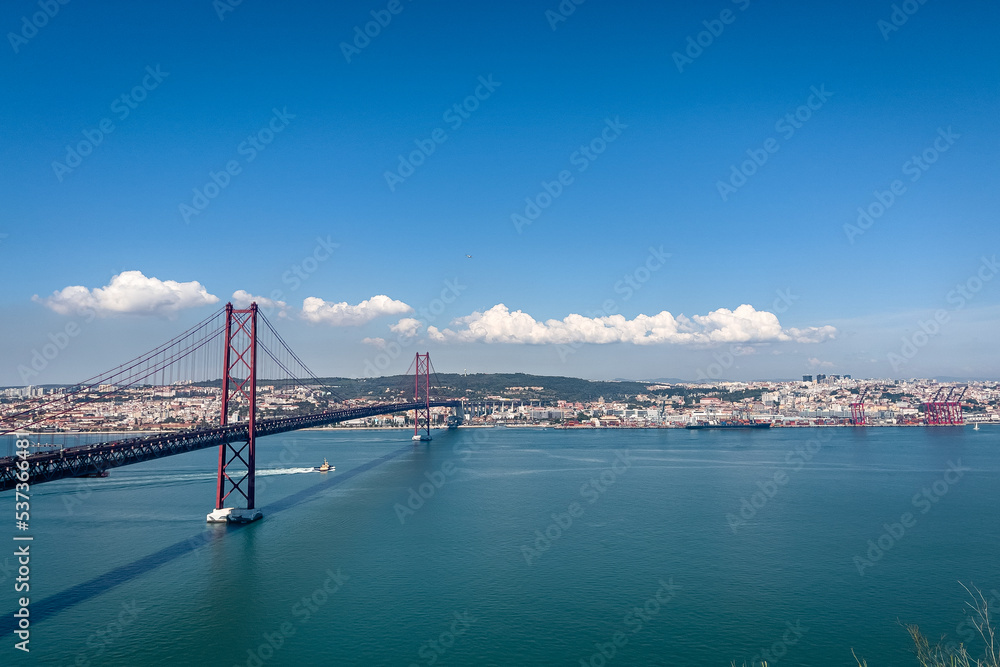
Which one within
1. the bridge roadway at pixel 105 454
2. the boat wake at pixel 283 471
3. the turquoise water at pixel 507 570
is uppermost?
the bridge roadway at pixel 105 454

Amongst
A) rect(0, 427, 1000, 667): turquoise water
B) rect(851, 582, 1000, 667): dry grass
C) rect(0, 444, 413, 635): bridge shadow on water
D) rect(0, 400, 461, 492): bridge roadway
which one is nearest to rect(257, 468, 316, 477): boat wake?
rect(0, 427, 1000, 667): turquoise water

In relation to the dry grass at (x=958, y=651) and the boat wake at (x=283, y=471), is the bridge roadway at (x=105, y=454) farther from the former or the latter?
the dry grass at (x=958, y=651)

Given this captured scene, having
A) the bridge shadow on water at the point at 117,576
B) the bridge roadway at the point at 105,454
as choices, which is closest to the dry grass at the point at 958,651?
the bridge roadway at the point at 105,454

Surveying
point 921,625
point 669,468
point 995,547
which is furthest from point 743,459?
point 921,625

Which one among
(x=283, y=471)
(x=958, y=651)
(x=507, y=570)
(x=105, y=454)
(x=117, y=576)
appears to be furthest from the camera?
(x=283, y=471)

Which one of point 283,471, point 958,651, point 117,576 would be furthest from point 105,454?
point 283,471

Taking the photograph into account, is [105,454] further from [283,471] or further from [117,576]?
[283,471]

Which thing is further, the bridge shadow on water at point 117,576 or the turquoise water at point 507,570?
the bridge shadow on water at point 117,576

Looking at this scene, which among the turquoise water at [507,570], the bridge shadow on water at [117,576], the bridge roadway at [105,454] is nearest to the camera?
the turquoise water at [507,570]

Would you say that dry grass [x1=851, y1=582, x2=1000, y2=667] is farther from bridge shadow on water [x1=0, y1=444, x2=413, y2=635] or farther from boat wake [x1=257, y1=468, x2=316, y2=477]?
boat wake [x1=257, y1=468, x2=316, y2=477]
